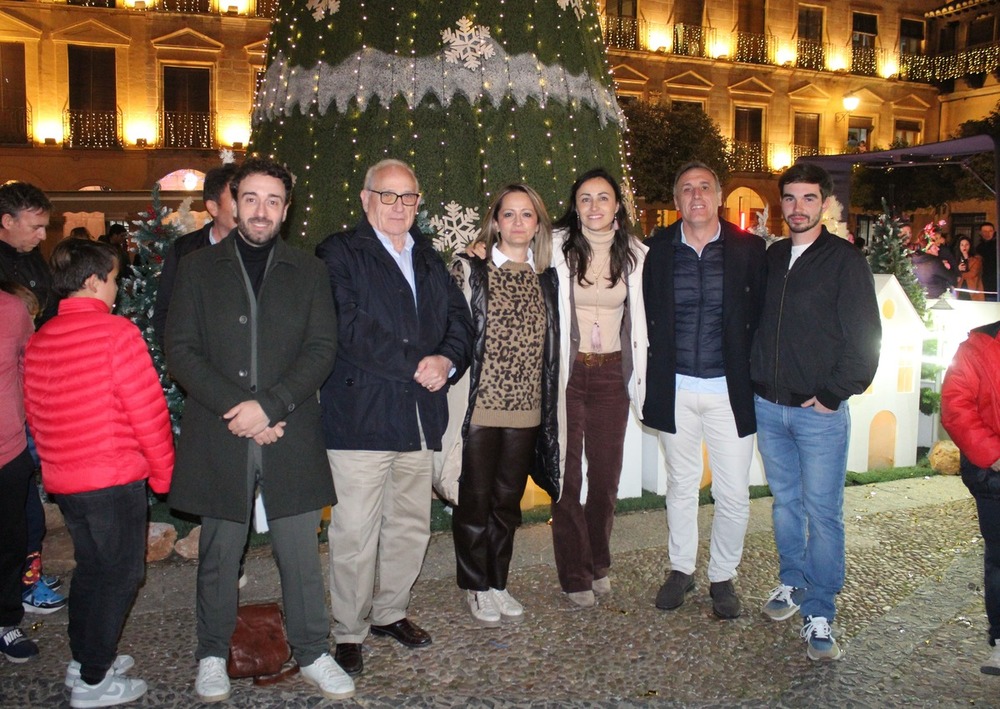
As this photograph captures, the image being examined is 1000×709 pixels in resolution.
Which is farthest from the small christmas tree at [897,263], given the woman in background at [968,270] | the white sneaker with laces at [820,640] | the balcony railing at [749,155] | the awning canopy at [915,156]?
the balcony railing at [749,155]

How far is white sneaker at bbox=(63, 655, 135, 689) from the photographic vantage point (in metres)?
3.14

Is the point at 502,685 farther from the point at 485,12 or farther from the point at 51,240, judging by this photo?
the point at 51,240

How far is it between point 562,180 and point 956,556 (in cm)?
341

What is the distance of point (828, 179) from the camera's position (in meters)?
3.77

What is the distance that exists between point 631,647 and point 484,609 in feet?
2.29

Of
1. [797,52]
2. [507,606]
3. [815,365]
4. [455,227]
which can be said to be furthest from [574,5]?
[797,52]

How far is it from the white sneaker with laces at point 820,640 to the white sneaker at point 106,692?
274 cm

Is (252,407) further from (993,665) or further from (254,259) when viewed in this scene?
(993,665)

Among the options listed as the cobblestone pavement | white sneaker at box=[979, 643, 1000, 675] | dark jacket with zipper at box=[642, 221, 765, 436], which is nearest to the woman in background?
the cobblestone pavement

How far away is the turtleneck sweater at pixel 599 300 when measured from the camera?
3.95 m

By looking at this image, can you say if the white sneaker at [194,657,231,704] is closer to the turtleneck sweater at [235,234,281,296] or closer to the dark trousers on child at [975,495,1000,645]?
the turtleneck sweater at [235,234,281,296]

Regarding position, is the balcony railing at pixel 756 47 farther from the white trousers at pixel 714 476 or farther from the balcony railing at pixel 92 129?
the white trousers at pixel 714 476

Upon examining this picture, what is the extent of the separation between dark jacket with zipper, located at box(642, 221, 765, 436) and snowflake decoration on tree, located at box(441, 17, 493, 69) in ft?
7.39

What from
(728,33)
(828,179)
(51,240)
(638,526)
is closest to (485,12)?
(828,179)
